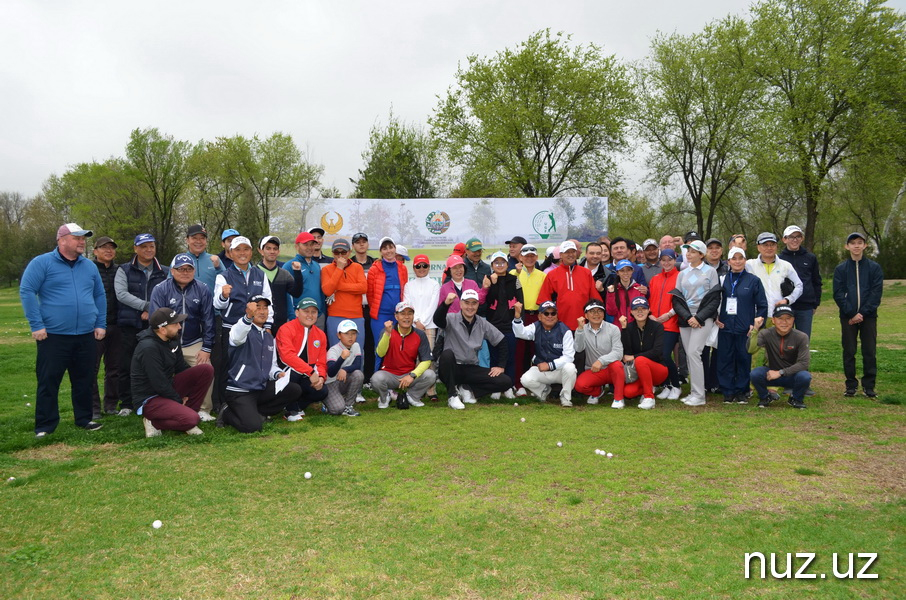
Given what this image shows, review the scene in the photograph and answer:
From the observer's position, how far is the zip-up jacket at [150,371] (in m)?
6.43

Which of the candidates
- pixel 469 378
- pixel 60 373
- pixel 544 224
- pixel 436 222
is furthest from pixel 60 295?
pixel 544 224

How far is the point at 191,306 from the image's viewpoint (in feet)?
23.2

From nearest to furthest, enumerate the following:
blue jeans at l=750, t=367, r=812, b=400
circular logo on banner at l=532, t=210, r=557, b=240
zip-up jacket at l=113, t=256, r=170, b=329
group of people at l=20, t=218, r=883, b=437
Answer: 1. group of people at l=20, t=218, r=883, b=437
2. zip-up jacket at l=113, t=256, r=170, b=329
3. blue jeans at l=750, t=367, r=812, b=400
4. circular logo on banner at l=532, t=210, r=557, b=240

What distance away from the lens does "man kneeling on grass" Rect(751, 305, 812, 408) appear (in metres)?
7.74

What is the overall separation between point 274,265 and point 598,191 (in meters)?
25.3

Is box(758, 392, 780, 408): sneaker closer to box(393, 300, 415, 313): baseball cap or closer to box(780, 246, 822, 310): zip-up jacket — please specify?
box(780, 246, 822, 310): zip-up jacket

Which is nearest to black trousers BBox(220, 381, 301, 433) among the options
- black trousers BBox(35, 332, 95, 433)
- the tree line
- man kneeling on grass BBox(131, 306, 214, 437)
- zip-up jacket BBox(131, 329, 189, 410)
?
man kneeling on grass BBox(131, 306, 214, 437)

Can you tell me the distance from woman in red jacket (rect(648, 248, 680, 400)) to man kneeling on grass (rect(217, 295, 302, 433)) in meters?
5.30

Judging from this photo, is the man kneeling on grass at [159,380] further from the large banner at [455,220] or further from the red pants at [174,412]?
the large banner at [455,220]

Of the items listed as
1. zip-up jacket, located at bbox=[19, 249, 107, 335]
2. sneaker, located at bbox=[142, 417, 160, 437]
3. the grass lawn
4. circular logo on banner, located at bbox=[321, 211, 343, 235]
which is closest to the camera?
the grass lawn

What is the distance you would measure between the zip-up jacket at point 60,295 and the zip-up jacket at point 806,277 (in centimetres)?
920

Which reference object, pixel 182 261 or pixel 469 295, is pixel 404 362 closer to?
pixel 469 295

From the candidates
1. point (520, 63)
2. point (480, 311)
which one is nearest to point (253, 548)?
point (480, 311)

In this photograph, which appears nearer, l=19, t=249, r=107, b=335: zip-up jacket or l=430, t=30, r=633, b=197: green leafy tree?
l=19, t=249, r=107, b=335: zip-up jacket
